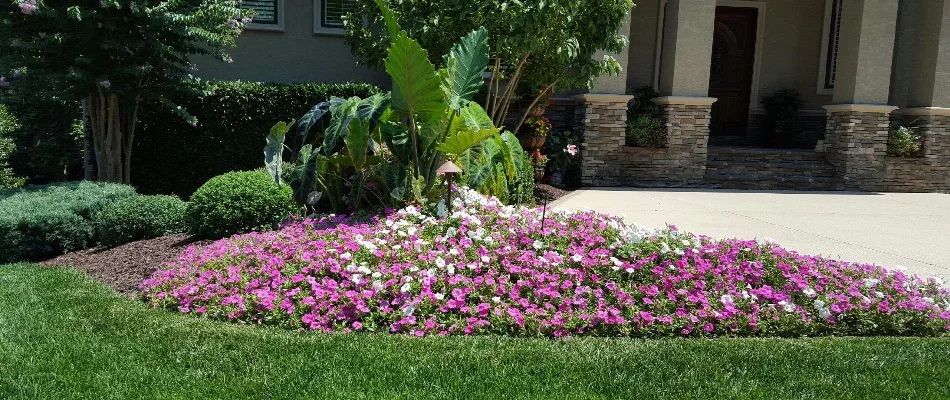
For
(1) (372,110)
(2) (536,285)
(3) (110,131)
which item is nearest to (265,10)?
(3) (110,131)

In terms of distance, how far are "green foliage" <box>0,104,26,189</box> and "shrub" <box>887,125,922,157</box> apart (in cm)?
1473

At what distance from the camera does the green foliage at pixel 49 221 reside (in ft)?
23.7

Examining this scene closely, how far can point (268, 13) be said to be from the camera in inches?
500

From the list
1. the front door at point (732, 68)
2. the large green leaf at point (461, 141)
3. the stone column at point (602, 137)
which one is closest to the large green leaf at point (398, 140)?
the large green leaf at point (461, 141)

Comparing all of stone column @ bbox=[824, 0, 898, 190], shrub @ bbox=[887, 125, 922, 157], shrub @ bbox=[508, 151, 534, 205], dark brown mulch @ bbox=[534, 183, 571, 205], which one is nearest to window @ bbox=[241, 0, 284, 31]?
dark brown mulch @ bbox=[534, 183, 571, 205]

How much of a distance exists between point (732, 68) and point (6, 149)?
1357 centimetres

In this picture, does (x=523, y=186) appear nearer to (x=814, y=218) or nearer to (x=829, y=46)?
(x=814, y=218)

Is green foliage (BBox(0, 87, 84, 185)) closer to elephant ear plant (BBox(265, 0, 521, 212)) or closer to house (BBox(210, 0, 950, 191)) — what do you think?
house (BBox(210, 0, 950, 191))

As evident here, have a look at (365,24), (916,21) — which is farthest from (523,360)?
(916,21)

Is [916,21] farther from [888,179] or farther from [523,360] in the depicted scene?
[523,360]

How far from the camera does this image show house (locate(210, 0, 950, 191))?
12.6 metres

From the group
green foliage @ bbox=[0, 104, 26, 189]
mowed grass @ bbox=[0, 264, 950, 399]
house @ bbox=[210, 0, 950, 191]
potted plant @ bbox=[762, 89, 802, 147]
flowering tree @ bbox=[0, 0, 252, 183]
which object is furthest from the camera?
potted plant @ bbox=[762, 89, 802, 147]

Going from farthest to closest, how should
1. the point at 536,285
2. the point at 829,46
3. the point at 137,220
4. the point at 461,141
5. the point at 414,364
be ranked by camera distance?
the point at 829,46, the point at 137,220, the point at 461,141, the point at 536,285, the point at 414,364

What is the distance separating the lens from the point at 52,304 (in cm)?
534
